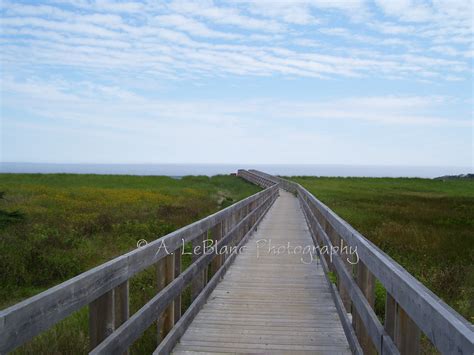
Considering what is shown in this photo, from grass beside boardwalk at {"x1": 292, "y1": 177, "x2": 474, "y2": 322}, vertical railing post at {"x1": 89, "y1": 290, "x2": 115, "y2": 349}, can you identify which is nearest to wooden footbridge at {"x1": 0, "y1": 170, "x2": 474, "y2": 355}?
vertical railing post at {"x1": 89, "y1": 290, "x2": 115, "y2": 349}

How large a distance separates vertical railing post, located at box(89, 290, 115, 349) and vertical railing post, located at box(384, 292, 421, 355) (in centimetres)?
182

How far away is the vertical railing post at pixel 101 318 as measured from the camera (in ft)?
9.68

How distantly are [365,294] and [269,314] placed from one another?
2.10m

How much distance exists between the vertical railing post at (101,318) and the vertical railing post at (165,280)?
1389 millimetres

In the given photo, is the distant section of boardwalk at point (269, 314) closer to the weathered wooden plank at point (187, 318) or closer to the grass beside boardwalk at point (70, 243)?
Result: the weathered wooden plank at point (187, 318)

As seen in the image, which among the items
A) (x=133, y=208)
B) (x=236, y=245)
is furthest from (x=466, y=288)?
(x=133, y=208)

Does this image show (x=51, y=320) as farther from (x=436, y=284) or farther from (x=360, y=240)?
(x=436, y=284)

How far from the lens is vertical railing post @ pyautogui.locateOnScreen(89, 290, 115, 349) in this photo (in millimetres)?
2949

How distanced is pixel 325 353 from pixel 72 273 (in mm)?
7355

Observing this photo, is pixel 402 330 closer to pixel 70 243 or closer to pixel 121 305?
pixel 121 305

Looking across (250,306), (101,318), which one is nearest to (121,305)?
(101,318)

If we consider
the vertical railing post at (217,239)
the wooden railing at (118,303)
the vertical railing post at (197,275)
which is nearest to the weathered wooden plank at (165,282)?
the wooden railing at (118,303)

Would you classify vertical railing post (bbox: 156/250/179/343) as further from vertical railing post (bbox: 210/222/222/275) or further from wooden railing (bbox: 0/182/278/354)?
vertical railing post (bbox: 210/222/222/275)

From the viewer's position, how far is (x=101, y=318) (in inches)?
118
